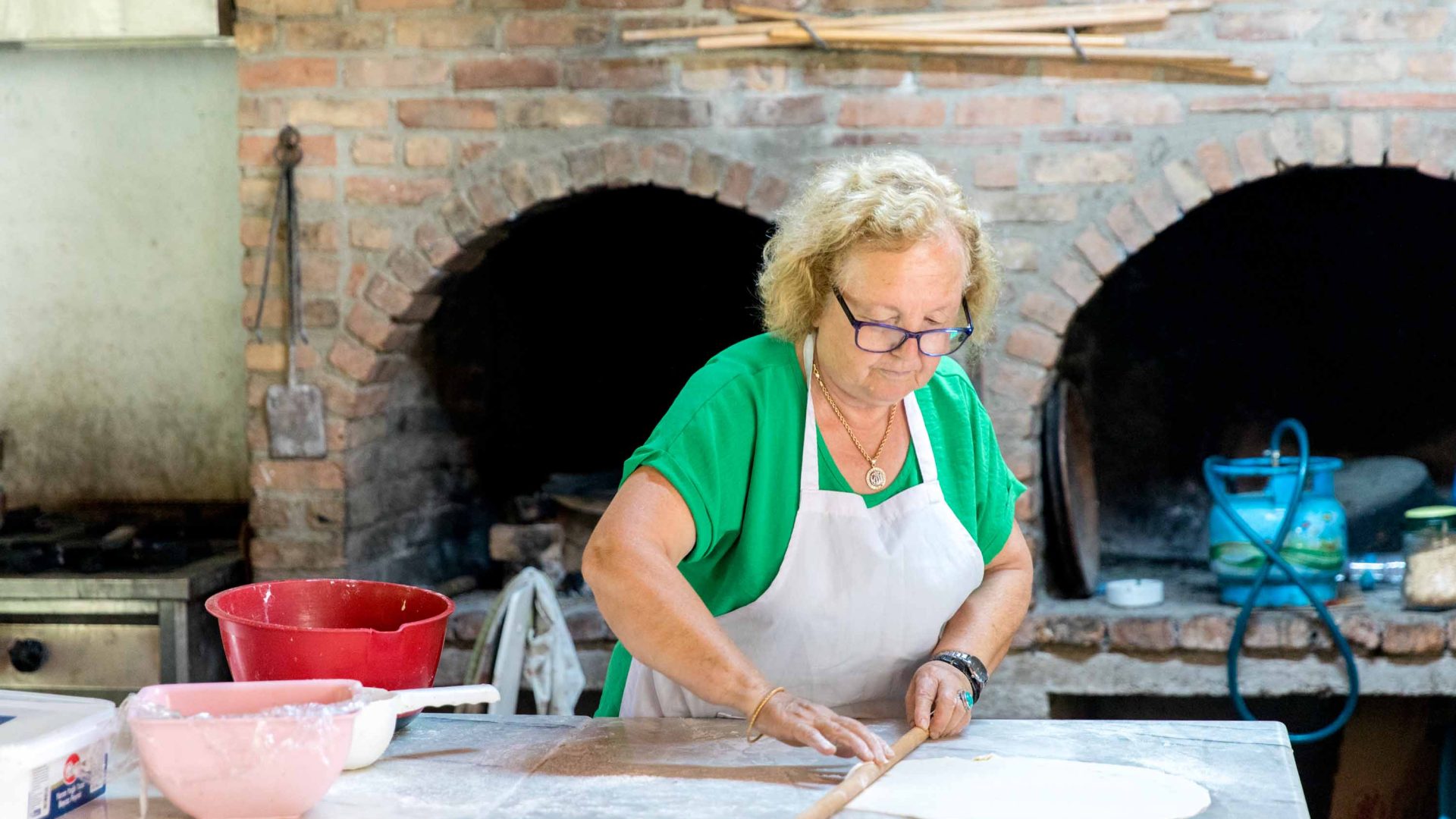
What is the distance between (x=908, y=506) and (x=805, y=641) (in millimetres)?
256

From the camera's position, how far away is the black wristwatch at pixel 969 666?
202cm

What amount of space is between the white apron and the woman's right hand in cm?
30

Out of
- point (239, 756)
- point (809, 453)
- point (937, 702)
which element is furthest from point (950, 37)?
point (239, 756)

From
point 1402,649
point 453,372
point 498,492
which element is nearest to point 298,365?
point 453,372

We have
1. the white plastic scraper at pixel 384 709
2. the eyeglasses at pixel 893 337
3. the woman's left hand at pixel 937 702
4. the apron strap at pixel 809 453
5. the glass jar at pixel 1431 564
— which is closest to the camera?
the white plastic scraper at pixel 384 709

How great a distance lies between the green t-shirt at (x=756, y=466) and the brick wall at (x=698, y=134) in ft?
4.22

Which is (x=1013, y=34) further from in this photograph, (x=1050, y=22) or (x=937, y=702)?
(x=937, y=702)

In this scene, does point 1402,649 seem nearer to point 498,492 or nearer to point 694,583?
point 694,583

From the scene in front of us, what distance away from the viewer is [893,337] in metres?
2.01

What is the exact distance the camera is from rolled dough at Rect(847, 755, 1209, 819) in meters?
1.59

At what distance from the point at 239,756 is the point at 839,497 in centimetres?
94

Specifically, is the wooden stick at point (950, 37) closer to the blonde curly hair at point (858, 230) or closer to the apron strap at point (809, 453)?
the blonde curly hair at point (858, 230)

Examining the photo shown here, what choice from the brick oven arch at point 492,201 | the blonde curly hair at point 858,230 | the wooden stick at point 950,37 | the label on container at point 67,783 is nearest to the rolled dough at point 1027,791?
the blonde curly hair at point 858,230

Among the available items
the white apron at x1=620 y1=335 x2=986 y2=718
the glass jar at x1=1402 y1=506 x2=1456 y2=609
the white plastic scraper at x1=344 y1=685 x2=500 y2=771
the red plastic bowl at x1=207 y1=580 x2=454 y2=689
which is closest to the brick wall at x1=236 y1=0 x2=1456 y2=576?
the glass jar at x1=1402 y1=506 x2=1456 y2=609
